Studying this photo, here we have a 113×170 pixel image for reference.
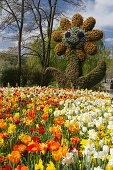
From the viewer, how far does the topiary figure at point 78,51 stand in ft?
28.4

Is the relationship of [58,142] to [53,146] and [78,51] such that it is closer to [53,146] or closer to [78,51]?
[53,146]

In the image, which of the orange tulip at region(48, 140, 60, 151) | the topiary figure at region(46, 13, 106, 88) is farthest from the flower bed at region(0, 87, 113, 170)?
the topiary figure at region(46, 13, 106, 88)

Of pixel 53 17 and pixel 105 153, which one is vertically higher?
pixel 53 17

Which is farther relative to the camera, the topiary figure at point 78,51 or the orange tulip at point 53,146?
the topiary figure at point 78,51

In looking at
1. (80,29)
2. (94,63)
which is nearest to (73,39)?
(80,29)

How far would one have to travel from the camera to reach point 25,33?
15.1 meters

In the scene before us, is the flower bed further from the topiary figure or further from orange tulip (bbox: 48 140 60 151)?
the topiary figure

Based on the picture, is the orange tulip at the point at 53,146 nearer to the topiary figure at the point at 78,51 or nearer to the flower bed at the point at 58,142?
the flower bed at the point at 58,142

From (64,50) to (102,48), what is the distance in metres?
6.71

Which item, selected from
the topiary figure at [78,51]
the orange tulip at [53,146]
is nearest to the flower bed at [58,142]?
the orange tulip at [53,146]

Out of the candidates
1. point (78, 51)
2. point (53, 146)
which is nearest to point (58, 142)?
point (53, 146)

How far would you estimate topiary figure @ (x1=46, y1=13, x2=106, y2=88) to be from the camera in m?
8.66

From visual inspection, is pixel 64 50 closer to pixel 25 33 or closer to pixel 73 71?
pixel 73 71

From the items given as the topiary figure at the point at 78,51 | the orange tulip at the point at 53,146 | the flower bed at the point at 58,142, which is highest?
the topiary figure at the point at 78,51
